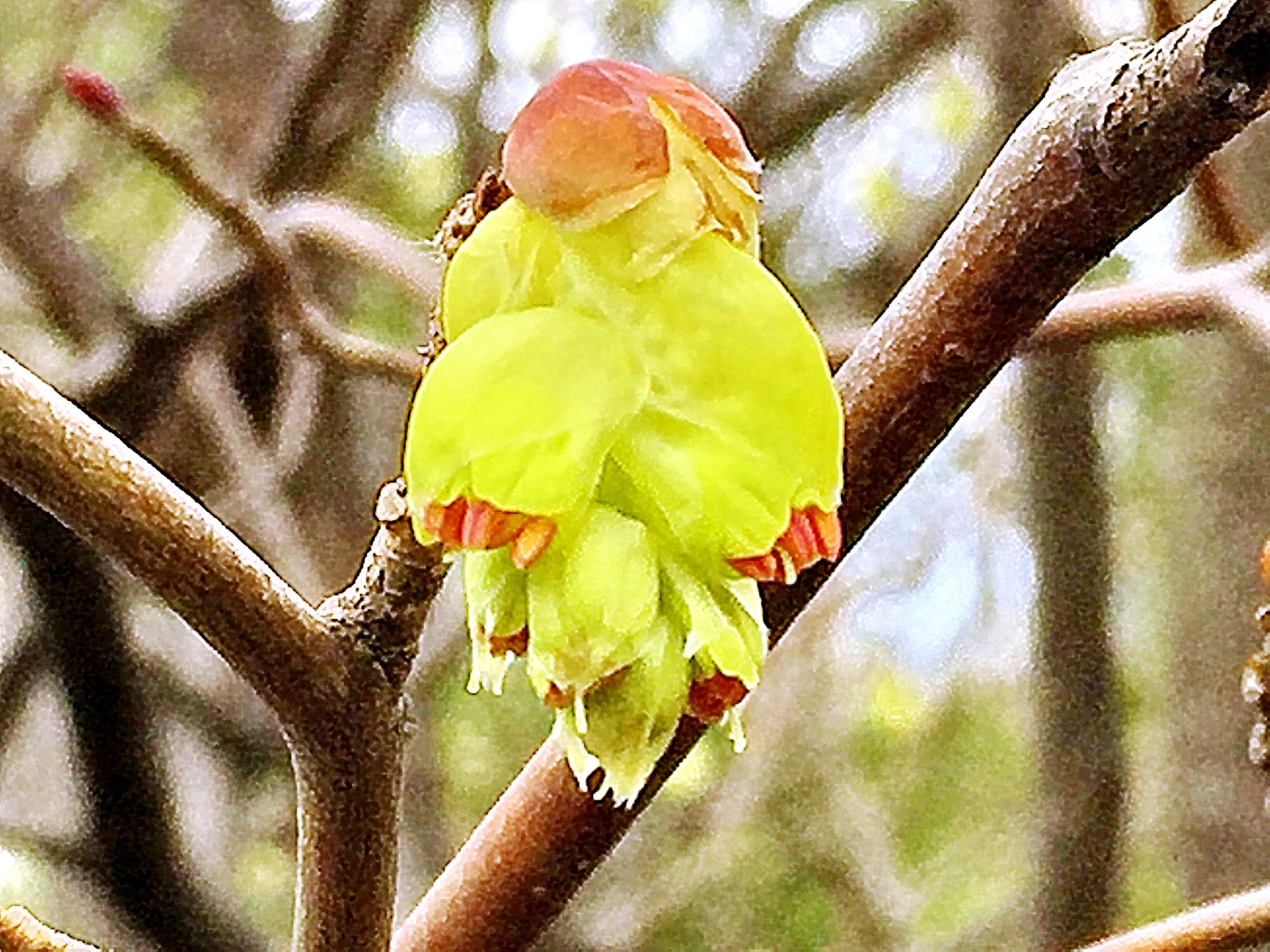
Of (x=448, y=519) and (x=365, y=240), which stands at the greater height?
(x=448, y=519)

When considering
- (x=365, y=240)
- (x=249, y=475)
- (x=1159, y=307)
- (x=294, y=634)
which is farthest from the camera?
(x=249, y=475)

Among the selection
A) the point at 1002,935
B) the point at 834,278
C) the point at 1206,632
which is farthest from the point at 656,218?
the point at 1002,935

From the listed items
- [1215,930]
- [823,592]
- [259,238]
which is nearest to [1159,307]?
[1215,930]

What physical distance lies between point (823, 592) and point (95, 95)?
0.90 m

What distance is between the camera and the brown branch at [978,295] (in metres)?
0.28

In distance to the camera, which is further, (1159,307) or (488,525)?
(1159,307)

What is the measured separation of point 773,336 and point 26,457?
148 millimetres

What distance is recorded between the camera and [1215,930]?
0.49m

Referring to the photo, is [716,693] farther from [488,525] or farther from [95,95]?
[95,95]

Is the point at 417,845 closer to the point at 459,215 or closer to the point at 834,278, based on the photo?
the point at 834,278

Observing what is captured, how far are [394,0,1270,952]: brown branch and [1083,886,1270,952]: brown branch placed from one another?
17 centimetres

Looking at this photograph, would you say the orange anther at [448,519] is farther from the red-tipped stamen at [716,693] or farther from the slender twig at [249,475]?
the slender twig at [249,475]

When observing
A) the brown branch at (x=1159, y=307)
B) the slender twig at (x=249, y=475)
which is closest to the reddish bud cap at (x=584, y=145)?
the brown branch at (x=1159, y=307)

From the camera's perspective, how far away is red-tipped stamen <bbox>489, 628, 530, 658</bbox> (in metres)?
0.25
